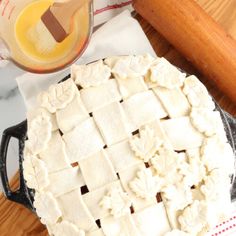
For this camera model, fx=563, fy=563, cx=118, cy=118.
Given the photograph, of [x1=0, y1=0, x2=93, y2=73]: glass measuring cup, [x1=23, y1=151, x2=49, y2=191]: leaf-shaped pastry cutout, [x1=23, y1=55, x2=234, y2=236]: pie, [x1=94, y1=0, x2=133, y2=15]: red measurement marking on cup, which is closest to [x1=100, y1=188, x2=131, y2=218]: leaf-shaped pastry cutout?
[x1=23, y1=55, x2=234, y2=236]: pie

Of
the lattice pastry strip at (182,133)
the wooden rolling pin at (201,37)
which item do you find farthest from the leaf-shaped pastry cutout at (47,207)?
the wooden rolling pin at (201,37)

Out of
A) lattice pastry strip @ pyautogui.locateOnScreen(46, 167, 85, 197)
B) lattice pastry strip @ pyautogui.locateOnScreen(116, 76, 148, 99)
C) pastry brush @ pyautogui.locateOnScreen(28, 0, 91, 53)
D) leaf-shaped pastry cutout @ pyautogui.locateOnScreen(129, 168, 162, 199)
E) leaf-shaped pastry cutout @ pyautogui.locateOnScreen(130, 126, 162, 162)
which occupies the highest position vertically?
pastry brush @ pyautogui.locateOnScreen(28, 0, 91, 53)

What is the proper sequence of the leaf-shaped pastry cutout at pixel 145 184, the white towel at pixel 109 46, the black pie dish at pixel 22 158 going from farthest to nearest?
the white towel at pixel 109 46, the black pie dish at pixel 22 158, the leaf-shaped pastry cutout at pixel 145 184

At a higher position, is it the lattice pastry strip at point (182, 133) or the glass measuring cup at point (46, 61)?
the glass measuring cup at point (46, 61)

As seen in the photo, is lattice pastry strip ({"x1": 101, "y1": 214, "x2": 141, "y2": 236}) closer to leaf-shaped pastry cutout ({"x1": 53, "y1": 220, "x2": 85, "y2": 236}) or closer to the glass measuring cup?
leaf-shaped pastry cutout ({"x1": 53, "y1": 220, "x2": 85, "y2": 236})

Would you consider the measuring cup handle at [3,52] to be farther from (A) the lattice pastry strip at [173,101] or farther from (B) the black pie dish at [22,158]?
(A) the lattice pastry strip at [173,101]

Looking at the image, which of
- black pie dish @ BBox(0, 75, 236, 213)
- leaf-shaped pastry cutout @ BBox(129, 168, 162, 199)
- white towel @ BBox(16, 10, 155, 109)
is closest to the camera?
leaf-shaped pastry cutout @ BBox(129, 168, 162, 199)
